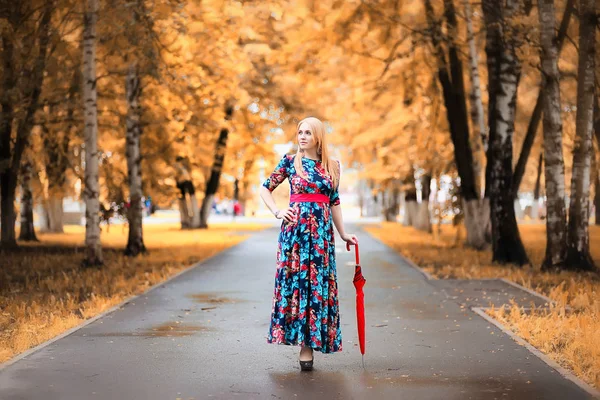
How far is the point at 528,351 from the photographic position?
385 inches

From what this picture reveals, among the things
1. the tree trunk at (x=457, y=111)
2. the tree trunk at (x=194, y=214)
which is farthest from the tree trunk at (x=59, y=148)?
the tree trunk at (x=194, y=214)

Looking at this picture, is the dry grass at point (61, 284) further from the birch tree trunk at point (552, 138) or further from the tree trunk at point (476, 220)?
the birch tree trunk at point (552, 138)

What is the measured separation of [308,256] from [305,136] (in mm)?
989

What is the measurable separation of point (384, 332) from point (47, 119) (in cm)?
1556

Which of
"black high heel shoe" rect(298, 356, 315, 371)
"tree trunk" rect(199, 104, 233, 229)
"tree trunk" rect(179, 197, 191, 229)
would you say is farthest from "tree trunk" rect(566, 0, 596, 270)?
"tree trunk" rect(179, 197, 191, 229)

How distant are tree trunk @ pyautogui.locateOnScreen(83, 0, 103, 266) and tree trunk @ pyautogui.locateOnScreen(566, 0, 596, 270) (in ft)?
30.1

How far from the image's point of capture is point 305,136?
870 cm

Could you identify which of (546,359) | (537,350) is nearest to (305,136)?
(546,359)

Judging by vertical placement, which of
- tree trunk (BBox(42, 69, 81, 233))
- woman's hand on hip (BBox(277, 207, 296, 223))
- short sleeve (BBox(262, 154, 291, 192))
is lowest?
woman's hand on hip (BBox(277, 207, 296, 223))

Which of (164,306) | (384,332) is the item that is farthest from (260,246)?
(384,332)

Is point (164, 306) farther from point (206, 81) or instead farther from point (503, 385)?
point (206, 81)

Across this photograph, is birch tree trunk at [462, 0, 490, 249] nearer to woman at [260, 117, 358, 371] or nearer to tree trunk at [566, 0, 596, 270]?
tree trunk at [566, 0, 596, 270]

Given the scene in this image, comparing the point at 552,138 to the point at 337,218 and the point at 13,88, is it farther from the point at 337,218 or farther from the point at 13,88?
the point at 337,218

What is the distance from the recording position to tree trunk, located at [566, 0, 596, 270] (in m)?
19.2
